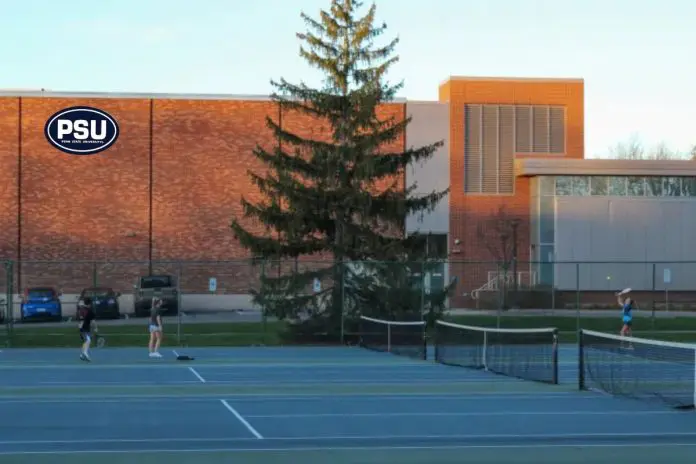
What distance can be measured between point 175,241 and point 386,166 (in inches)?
865

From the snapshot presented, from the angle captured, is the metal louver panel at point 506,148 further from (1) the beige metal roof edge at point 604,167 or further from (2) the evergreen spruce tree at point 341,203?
(2) the evergreen spruce tree at point 341,203

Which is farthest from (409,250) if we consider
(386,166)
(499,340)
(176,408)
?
(176,408)

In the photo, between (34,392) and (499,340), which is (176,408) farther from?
(499,340)

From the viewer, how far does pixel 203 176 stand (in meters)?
59.2

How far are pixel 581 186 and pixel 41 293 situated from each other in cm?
2781

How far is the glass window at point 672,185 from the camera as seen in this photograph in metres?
60.8

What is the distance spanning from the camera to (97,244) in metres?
58.4

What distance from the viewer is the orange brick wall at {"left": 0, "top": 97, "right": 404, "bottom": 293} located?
57719 mm

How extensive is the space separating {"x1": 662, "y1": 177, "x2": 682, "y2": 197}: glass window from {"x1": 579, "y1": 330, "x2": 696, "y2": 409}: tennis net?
128ft

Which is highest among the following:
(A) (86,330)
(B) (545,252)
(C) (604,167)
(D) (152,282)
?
(C) (604,167)

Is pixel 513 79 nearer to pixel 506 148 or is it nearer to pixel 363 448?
pixel 506 148

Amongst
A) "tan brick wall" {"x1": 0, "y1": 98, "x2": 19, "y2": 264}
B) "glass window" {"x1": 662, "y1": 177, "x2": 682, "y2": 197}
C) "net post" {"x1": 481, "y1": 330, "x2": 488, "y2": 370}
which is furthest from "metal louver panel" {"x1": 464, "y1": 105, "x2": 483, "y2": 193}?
"net post" {"x1": 481, "y1": 330, "x2": 488, "y2": 370}

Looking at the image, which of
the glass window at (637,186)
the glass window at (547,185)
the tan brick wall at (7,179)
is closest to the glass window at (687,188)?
the glass window at (637,186)

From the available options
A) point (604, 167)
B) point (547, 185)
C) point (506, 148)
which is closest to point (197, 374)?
point (547, 185)
